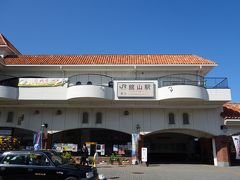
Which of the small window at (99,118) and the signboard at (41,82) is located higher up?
the signboard at (41,82)

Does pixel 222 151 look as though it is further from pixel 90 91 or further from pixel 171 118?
pixel 90 91

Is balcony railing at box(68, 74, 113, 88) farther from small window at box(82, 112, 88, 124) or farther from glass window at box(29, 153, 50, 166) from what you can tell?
glass window at box(29, 153, 50, 166)

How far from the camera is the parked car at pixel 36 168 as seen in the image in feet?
34.8

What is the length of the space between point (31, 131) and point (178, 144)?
1664cm

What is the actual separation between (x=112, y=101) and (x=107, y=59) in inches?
213

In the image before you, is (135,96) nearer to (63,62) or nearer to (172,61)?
(172,61)

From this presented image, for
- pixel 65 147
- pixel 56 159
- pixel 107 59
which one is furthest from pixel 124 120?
pixel 56 159

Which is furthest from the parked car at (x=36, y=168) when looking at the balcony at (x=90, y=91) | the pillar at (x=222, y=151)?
the pillar at (x=222, y=151)

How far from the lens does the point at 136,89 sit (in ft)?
75.4

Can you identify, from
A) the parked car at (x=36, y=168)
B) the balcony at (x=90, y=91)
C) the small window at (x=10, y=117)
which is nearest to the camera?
the parked car at (x=36, y=168)

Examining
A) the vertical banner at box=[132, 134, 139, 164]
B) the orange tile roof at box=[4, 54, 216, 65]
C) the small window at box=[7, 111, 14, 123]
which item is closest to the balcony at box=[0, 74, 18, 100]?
the orange tile roof at box=[4, 54, 216, 65]

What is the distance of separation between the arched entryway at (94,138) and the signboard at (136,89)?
14.3ft

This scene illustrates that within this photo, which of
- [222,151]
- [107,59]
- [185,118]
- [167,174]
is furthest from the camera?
[107,59]

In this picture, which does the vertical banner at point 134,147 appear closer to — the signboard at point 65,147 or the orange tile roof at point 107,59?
the signboard at point 65,147
